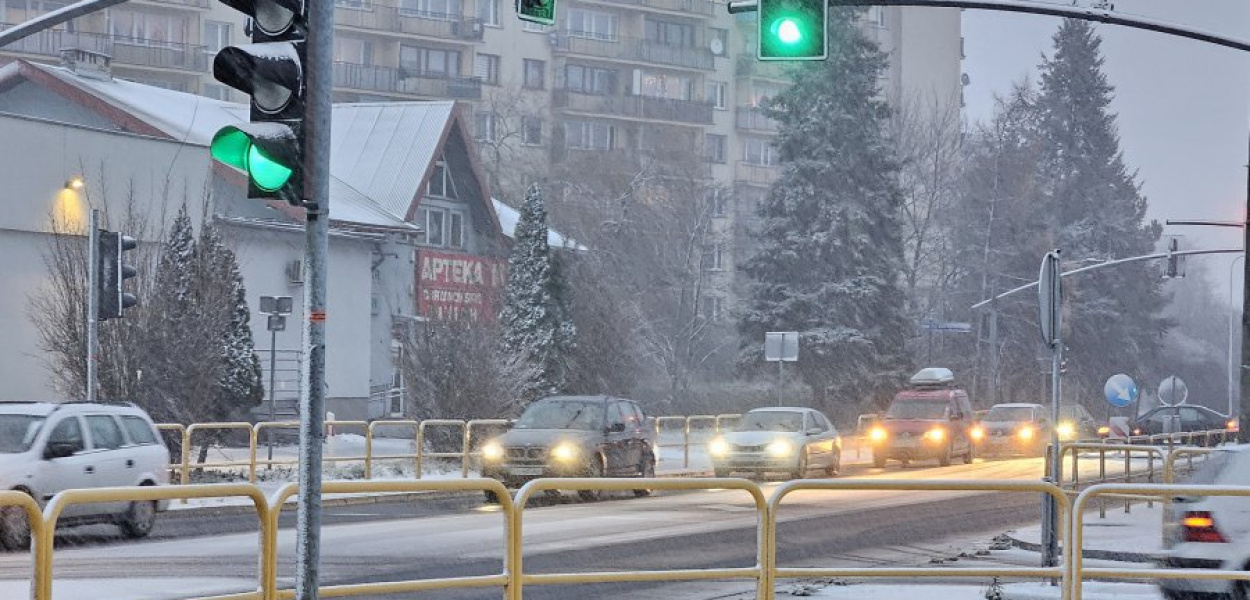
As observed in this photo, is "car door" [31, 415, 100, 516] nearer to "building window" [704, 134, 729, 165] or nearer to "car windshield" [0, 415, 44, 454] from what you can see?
"car windshield" [0, 415, 44, 454]

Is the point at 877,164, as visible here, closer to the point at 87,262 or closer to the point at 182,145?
the point at 182,145

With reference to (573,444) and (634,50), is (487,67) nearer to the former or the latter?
(634,50)

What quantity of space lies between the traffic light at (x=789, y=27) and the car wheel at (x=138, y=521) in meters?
6.44

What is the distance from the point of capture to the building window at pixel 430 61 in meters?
99.6

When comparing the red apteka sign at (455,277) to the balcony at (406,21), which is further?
the balcony at (406,21)

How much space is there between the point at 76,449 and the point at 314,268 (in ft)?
44.4

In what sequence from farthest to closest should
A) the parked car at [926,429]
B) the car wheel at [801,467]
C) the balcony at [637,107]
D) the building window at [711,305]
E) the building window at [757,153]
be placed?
the building window at [757,153], the balcony at [637,107], the building window at [711,305], the parked car at [926,429], the car wheel at [801,467]

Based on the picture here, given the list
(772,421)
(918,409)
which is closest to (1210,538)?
(772,421)

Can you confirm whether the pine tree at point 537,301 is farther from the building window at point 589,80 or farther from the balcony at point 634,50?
the balcony at point 634,50

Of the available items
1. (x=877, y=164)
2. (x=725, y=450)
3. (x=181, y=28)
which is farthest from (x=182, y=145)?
(x=181, y=28)

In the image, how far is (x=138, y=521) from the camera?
18.6 meters

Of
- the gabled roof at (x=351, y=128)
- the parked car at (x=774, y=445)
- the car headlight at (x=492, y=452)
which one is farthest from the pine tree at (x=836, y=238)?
the car headlight at (x=492, y=452)

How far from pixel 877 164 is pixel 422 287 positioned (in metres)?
16.9

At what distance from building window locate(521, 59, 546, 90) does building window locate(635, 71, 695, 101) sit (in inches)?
258
